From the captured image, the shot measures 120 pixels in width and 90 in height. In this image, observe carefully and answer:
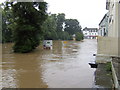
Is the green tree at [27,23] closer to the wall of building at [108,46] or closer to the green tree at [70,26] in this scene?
the wall of building at [108,46]

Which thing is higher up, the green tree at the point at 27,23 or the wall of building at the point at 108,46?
the green tree at the point at 27,23

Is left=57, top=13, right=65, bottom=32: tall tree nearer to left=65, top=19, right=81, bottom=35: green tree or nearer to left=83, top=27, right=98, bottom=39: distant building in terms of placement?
left=65, top=19, right=81, bottom=35: green tree

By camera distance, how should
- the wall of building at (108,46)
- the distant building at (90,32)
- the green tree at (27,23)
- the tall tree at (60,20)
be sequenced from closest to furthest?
the wall of building at (108,46), the green tree at (27,23), the tall tree at (60,20), the distant building at (90,32)

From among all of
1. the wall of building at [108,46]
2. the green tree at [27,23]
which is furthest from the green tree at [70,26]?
the wall of building at [108,46]

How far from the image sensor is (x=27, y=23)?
60.9ft

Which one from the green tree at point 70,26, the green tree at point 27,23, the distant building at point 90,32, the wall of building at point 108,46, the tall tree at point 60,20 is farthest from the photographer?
the distant building at point 90,32

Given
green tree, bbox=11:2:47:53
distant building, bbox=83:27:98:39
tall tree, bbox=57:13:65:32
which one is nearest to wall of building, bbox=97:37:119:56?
green tree, bbox=11:2:47:53

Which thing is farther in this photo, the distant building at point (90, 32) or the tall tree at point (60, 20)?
the distant building at point (90, 32)

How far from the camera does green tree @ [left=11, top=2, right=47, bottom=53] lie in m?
18.2

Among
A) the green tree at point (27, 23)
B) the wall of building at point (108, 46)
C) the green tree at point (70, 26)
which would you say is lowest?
the wall of building at point (108, 46)

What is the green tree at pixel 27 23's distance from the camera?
59.6ft

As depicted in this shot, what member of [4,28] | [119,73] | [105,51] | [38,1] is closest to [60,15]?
[4,28]

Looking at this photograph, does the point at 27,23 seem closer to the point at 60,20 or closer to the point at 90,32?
the point at 60,20

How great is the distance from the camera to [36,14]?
18688mm
